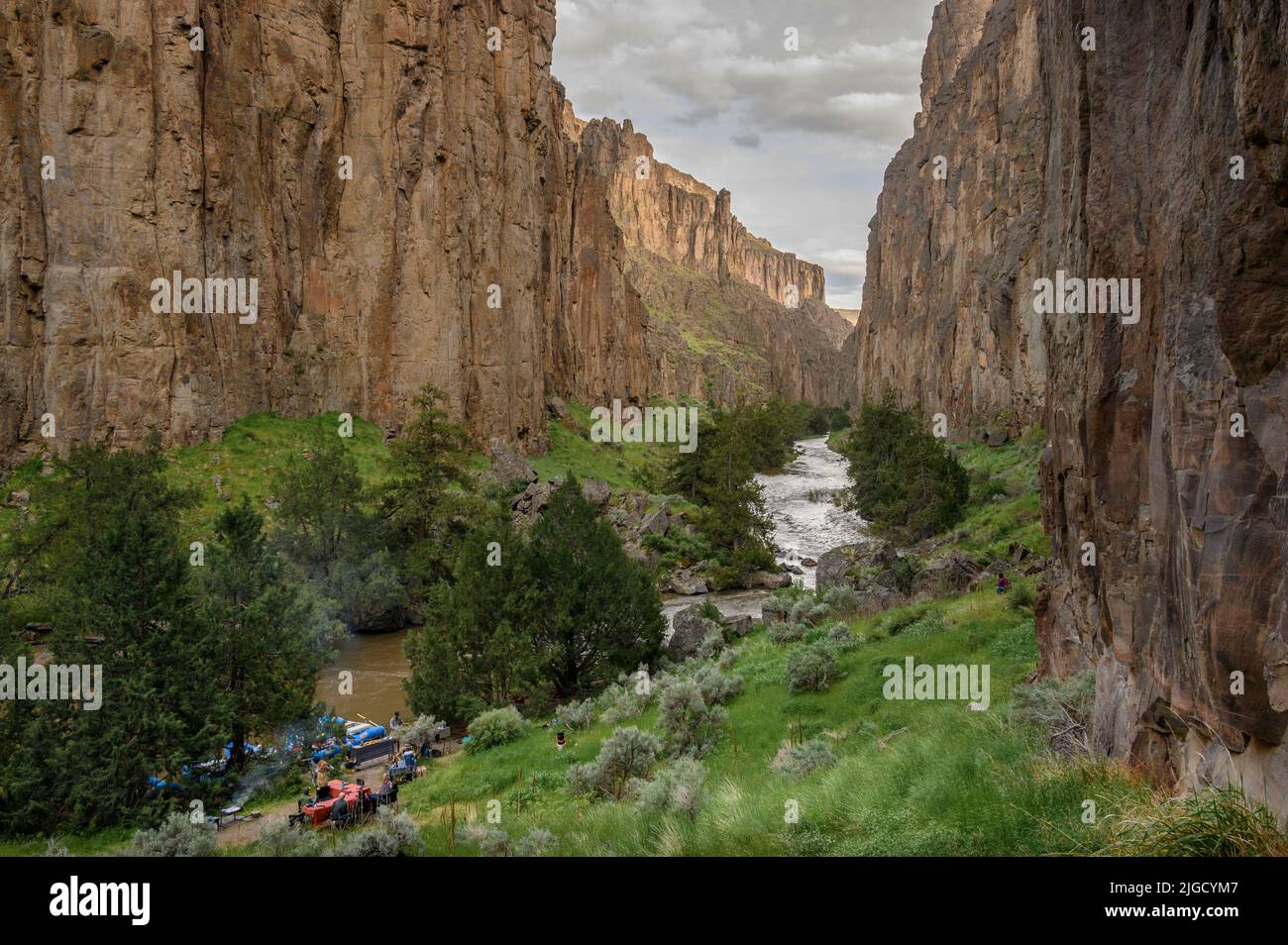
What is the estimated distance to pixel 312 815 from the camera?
12570 mm

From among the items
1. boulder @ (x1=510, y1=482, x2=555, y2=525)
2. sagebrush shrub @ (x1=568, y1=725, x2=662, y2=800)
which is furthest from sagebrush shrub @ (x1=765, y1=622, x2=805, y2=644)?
boulder @ (x1=510, y1=482, x2=555, y2=525)

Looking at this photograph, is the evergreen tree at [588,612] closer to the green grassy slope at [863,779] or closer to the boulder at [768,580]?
the green grassy slope at [863,779]

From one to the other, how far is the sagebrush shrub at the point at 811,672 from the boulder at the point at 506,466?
27562mm

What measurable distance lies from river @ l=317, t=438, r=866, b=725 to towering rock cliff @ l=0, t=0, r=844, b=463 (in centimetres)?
1502

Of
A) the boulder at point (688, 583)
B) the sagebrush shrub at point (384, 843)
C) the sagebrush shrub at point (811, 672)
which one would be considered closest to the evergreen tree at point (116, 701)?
the sagebrush shrub at point (384, 843)

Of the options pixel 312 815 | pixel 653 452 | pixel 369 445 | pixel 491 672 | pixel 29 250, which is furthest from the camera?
pixel 653 452

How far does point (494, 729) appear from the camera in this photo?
1709 centimetres

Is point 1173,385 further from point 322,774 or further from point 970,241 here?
point 970,241
